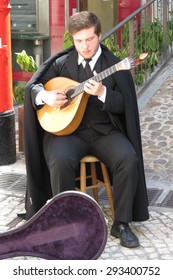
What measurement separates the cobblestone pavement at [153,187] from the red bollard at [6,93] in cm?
15

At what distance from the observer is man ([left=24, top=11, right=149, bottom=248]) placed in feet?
13.2

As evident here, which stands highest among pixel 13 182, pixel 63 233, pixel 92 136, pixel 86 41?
pixel 86 41

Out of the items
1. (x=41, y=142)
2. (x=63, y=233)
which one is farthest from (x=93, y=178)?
(x=63, y=233)

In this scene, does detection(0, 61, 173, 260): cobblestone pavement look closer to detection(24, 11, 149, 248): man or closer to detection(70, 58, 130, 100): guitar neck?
detection(24, 11, 149, 248): man

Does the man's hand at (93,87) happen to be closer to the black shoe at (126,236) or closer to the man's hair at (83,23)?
the man's hair at (83,23)

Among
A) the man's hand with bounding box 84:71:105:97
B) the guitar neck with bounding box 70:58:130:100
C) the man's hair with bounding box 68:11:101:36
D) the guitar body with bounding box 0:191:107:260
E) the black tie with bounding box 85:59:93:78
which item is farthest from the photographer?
the black tie with bounding box 85:59:93:78

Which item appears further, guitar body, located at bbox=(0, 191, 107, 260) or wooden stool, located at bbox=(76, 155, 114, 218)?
wooden stool, located at bbox=(76, 155, 114, 218)


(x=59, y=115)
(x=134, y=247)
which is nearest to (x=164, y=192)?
(x=134, y=247)

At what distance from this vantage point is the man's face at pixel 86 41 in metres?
3.98

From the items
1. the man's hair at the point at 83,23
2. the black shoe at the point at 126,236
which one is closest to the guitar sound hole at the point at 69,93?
the man's hair at the point at 83,23

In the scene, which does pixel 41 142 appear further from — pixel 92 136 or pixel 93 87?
pixel 93 87

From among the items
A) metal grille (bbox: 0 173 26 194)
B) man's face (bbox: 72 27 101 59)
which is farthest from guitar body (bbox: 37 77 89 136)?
metal grille (bbox: 0 173 26 194)

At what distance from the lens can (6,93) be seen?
5.70 m

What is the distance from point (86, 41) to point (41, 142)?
2.56 ft
